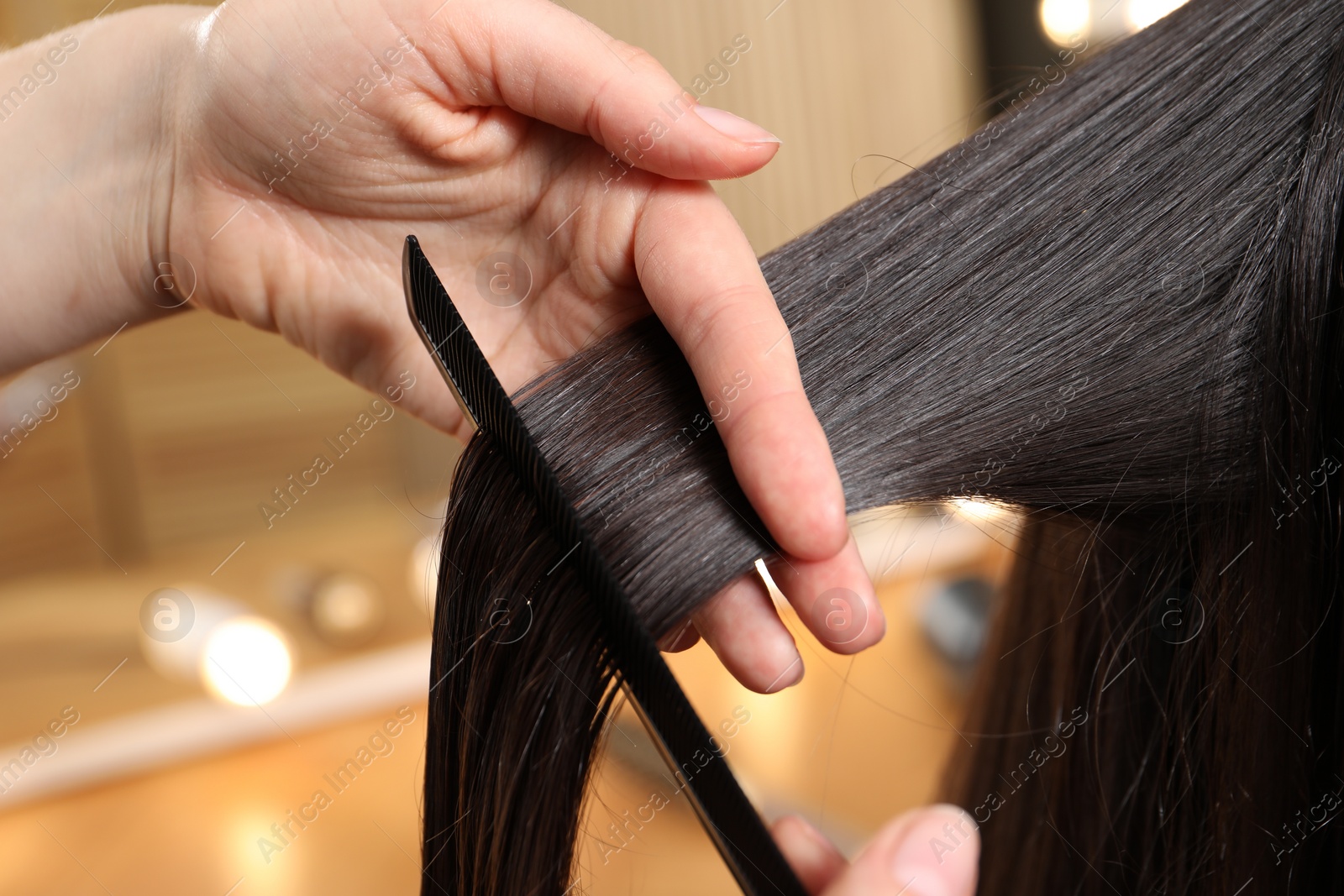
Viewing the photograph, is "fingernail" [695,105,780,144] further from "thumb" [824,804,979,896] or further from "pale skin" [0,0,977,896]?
"thumb" [824,804,979,896]

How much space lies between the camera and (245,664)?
1773 mm

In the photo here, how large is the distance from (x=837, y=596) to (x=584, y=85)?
1.20 ft

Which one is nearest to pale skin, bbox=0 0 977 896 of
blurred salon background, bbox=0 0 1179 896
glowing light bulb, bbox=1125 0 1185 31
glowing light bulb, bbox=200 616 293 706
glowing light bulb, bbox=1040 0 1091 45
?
blurred salon background, bbox=0 0 1179 896

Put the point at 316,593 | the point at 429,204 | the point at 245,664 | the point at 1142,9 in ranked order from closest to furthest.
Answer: the point at 429,204 < the point at 1142,9 < the point at 245,664 < the point at 316,593

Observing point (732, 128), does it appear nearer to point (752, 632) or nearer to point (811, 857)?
point (752, 632)

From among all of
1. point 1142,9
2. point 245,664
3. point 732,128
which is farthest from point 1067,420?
point 245,664

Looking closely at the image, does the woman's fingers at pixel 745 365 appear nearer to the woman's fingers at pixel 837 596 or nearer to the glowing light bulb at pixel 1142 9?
the woman's fingers at pixel 837 596

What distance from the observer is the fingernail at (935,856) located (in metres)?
0.44

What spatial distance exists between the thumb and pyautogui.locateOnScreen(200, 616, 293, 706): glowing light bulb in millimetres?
1517

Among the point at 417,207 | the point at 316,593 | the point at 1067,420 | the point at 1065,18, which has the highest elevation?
the point at 417,207

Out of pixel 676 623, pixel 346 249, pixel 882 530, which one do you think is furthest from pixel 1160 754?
pixel 882 530

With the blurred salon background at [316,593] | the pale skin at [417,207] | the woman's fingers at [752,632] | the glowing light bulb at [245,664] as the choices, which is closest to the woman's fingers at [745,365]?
the pale skin at [417,207]

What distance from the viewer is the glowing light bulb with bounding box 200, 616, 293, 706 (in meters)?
1.72

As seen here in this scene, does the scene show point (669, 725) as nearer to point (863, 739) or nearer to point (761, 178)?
point (863, 739)
